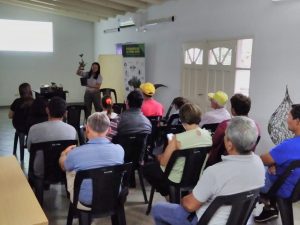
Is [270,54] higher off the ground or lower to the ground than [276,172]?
higher

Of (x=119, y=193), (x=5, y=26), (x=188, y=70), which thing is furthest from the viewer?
(x=5, y=26)

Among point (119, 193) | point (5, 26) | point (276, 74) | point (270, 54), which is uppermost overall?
point (5, 26)

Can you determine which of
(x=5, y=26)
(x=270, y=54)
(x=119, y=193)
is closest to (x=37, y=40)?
(x=5, y=26)

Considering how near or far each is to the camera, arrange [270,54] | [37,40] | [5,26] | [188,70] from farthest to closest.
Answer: [37,40]
[5,26]
[188,70]
[270,54]

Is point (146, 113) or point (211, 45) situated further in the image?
point (211, 45)

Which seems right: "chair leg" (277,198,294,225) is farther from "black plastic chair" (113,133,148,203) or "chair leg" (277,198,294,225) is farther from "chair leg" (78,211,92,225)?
"chair leg" (78,211,92,225)

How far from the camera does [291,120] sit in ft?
7.72

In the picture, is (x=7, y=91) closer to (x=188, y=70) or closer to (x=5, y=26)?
(x=5, y=26)

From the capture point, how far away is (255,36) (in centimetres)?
454

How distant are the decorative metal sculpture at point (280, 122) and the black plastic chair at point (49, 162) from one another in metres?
2.78

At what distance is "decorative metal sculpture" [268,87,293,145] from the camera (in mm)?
4043

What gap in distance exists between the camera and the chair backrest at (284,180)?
2.21 m

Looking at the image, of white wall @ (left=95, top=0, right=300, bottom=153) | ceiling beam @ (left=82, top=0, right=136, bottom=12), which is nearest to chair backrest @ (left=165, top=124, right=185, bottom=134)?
white wall @ (left=95, top=0, right=300, bottom=153)

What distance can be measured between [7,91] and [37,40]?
1.80 m
